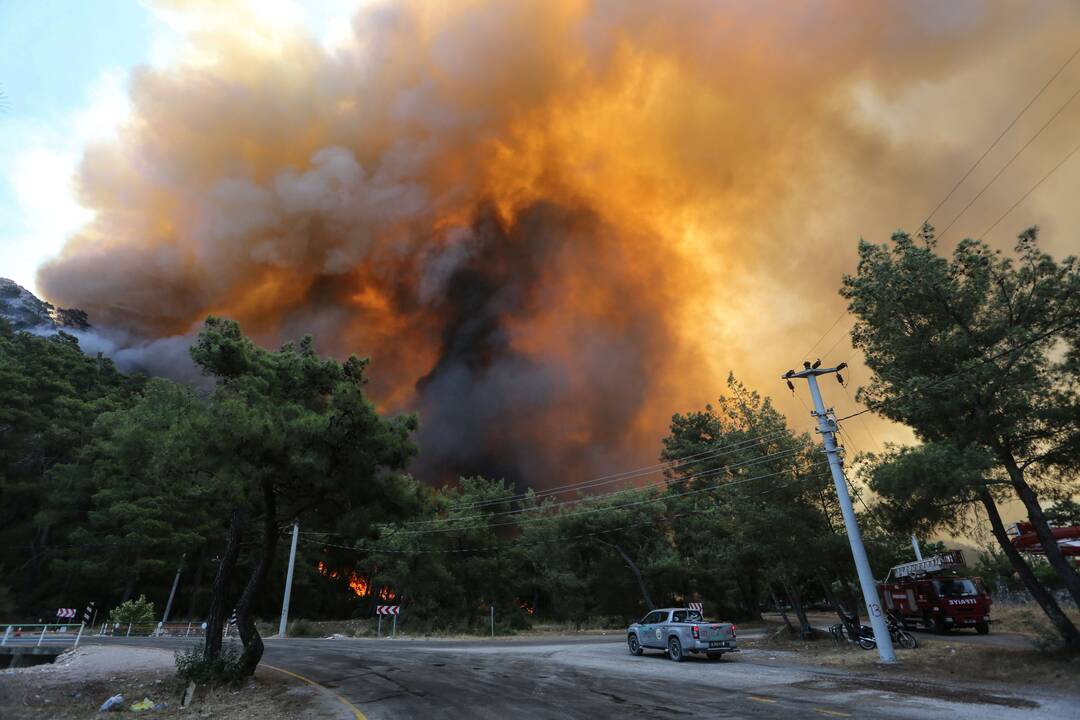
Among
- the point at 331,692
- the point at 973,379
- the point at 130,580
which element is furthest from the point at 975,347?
the point at 130,580

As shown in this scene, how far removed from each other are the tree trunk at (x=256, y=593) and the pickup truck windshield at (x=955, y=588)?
93.8 ft

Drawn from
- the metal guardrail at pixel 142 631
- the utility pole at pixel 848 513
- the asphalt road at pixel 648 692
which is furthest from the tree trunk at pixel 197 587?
the utility pole at pixel 848 513

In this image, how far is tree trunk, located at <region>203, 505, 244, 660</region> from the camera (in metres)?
14.6

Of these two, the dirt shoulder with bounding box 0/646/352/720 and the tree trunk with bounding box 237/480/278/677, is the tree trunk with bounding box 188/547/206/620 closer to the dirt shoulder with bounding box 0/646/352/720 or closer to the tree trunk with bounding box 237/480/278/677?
the dirt shoulder with bounding box 0/646/352/720

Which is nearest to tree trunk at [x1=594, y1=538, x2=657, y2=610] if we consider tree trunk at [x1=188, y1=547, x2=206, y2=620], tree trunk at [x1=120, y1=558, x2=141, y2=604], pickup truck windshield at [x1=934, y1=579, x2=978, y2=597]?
pickup truck windshield at [x1=934, y1=579, x2=978, y2=597]

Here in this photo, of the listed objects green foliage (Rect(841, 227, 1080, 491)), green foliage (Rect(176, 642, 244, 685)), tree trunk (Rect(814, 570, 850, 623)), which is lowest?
green foliage (Rect(176, 642, 244, 685))

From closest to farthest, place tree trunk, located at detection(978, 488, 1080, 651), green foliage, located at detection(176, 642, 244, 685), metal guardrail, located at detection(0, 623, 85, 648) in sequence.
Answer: green foliage, located at detection(176, 642, 244, 685) < tree trunk, located at detection(978, 488, 1080, 651) < metal guardrail, located at detection(0, 623, 85, 648)

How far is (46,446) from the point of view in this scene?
182ft

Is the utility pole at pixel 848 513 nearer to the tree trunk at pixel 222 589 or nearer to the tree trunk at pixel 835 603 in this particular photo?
the tree trunk at pixel 835 603

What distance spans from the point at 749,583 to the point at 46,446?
75.1 metres

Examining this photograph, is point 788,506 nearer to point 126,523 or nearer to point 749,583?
point 749,583

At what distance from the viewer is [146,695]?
1334 centimetres

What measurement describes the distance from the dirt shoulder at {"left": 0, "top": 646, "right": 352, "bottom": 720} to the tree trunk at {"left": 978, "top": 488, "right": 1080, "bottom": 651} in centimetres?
1923

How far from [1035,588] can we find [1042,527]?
2128 mm
